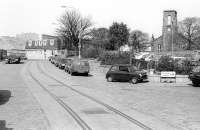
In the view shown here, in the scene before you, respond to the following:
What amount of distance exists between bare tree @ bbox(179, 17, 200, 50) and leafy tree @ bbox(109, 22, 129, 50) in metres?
34.0

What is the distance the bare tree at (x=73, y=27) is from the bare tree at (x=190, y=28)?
2500 cm

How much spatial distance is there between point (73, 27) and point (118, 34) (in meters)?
35.5

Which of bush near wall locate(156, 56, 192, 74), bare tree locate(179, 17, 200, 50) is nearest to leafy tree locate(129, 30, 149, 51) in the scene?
bare tree locate(179, 17, 200, 50)

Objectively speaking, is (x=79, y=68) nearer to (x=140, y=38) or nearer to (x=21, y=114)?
(x=21, y=114)

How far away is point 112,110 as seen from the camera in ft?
50.7

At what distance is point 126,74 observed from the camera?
107 ft

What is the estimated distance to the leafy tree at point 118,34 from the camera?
2925 inches

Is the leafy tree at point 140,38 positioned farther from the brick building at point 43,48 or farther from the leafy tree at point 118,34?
the leafy tree at point 118,34

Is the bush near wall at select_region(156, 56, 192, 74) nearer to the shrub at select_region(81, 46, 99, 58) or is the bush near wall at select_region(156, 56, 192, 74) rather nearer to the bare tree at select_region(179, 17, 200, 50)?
the shrub at select_region(81, 46, 99, 58)

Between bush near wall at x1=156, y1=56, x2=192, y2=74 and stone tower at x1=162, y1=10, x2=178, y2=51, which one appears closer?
bush near wall at x1=156, y1=56, x2=192, y2=74

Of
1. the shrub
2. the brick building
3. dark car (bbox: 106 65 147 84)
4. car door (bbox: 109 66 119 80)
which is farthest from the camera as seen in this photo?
the brick building

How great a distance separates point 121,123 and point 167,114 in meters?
2.98

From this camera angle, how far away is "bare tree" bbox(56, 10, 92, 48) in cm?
10675

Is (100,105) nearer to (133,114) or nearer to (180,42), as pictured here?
(133,114)
